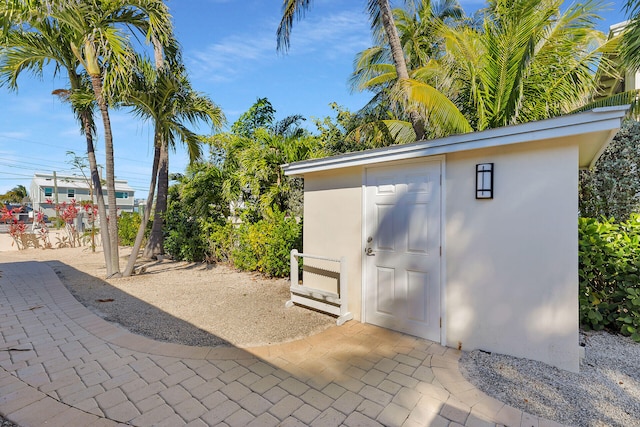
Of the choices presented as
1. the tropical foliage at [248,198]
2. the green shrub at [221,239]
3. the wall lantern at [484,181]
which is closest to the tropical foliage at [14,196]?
the tropical foliage at [248,198]

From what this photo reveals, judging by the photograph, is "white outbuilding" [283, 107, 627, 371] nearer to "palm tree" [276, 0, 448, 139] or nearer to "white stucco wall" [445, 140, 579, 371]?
"white stucco wall" [445, 140, 579, 371]

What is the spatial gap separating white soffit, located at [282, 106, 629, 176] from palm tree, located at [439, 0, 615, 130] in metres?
1.96

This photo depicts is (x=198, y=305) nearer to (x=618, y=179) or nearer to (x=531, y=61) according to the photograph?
(x=531, y=61)

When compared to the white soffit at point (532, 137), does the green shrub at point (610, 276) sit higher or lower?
lower

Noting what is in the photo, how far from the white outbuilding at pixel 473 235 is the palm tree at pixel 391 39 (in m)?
2.53

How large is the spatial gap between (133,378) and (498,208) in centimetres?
408

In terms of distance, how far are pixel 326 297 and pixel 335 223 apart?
3.78 ft

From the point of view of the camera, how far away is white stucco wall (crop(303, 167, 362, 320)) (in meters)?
4.40

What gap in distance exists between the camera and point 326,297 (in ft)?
14.6

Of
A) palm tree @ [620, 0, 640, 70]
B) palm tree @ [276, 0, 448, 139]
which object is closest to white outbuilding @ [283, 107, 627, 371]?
palm tree @ [620, 0, 640, 70]

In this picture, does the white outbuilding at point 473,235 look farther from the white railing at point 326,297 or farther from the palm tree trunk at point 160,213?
the palm tree trunk at point 160,213

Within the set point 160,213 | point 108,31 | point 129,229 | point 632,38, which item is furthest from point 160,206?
point 632,38

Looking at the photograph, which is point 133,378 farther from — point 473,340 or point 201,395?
point 473,340

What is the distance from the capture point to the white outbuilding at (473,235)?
2.86 metres
